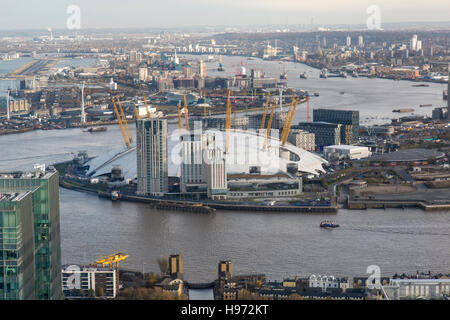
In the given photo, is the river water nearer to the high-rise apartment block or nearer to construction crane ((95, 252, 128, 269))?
construction crane ((95, 252, 128, 269))

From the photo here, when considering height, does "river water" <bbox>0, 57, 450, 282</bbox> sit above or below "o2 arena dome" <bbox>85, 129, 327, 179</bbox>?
below

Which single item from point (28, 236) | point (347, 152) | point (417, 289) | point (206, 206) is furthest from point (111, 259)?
point (347, 152)

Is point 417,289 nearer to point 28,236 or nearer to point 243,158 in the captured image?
point 28,236

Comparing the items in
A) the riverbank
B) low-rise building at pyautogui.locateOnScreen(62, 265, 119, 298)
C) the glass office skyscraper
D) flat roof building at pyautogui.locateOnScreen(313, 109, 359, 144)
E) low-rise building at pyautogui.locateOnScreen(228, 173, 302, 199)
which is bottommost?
the riverbank

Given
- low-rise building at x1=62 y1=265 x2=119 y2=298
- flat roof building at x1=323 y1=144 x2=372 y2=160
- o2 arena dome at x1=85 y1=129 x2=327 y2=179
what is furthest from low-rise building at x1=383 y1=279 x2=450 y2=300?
flat roof building at x1=323 y1=144 x2=372 y2=160

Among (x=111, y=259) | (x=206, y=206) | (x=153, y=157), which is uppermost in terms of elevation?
(x=153, y=157)
